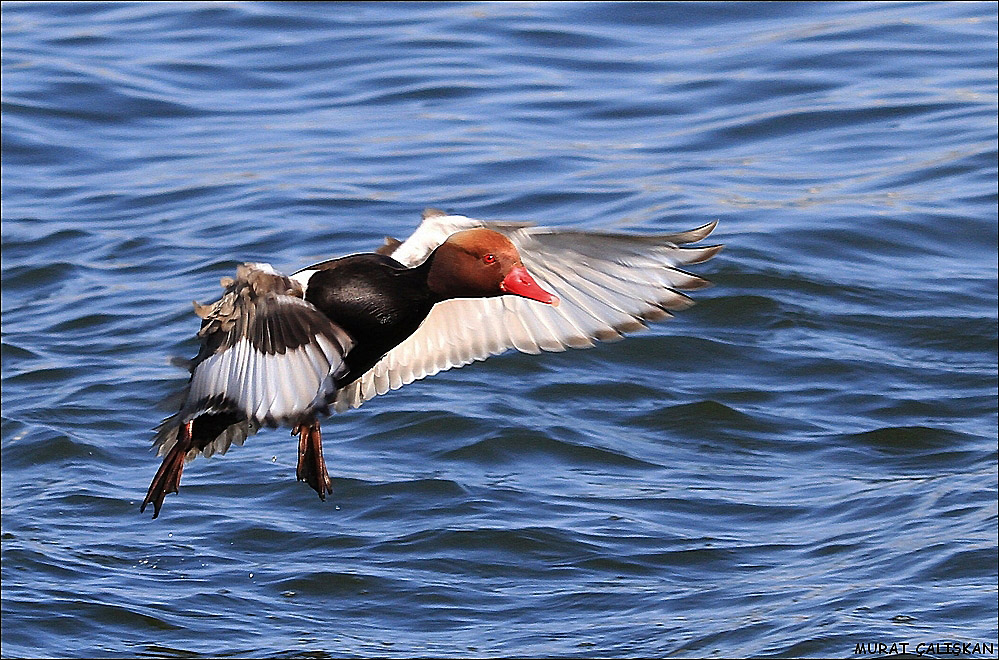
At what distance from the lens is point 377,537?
6.54m

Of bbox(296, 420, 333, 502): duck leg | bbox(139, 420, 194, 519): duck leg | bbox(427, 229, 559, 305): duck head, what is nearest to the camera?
bbox(427, 229, 559, 305): duck head

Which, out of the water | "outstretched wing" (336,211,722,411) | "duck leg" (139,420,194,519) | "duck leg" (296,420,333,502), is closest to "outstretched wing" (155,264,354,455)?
"duck leg" (139,420,194,519)

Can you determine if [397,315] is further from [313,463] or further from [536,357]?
[536,357]

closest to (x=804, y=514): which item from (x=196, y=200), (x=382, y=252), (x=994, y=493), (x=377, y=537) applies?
(x=994, y=493)

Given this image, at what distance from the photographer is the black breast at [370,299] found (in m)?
4.67

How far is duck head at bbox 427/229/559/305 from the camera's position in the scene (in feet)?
15.2

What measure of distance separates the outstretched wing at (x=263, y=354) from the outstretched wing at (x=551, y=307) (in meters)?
0.70

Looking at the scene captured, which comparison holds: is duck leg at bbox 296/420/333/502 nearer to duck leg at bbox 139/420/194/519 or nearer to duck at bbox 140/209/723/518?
duck at bbox 140/209/723/518

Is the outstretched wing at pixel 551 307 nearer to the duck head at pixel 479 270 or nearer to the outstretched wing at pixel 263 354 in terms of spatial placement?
the duck head at pixel 479 270

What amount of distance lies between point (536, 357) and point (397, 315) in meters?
3.80

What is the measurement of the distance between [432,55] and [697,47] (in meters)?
2.21

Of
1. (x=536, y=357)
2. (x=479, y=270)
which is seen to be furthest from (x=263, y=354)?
(x=536, y=357)

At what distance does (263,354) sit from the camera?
170 inches

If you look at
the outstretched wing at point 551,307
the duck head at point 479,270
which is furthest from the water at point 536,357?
the duck head at point 479,270
